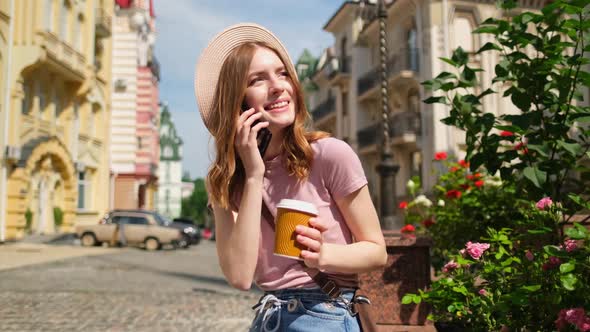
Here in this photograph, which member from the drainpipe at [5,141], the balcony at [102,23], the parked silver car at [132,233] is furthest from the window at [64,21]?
the parked silver car at [132,233]

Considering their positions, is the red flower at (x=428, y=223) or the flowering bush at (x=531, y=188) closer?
the flowering bush at (x=531, y=188)

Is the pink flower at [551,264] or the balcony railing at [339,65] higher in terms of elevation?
the balcony railing at [339,65]

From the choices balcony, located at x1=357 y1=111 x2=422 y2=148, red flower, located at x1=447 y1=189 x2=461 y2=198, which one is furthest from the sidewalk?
balcony, located at x1=357 y1=111 x2=422 y2=148

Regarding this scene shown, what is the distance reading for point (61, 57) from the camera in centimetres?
2373

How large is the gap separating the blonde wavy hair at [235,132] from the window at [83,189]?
2785cm

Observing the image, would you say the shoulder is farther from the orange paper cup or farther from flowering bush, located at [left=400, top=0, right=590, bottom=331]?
flowering bush, located at [left=400, top=0, right=590, bottom=331]

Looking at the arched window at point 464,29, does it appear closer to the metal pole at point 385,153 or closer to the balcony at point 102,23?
the metal pole at point 385,153

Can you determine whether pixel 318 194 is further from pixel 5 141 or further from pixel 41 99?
pixel 41 99

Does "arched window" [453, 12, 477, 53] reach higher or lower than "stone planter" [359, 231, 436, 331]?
higher

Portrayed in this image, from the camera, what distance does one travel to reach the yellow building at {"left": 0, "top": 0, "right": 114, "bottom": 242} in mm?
20750

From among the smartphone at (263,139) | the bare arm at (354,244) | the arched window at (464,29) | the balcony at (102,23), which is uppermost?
the balcony at (102,23)

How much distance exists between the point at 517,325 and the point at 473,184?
2.90 m

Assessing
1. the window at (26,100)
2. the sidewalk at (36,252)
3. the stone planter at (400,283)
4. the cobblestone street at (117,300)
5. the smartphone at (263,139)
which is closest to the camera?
the smartphone at (263,139)

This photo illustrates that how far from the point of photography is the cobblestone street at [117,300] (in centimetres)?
649
